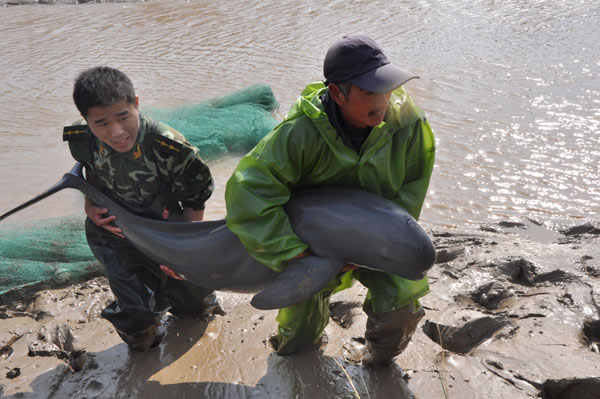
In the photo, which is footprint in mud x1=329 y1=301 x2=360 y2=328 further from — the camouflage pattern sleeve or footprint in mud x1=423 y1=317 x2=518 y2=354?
the camouflage pattern sleeve

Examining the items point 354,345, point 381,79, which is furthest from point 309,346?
point 381,79

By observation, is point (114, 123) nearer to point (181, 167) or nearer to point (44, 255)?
point (181, 167)

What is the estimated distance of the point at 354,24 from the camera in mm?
13586

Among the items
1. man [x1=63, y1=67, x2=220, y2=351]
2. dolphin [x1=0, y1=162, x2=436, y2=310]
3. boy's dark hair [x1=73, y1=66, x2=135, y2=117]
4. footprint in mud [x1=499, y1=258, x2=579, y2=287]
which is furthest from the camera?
footprint in mud [x1=499, y1=258, x2=579, y2=287]

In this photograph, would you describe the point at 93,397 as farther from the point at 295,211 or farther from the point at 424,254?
the point at 424,254

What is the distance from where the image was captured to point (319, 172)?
288cm

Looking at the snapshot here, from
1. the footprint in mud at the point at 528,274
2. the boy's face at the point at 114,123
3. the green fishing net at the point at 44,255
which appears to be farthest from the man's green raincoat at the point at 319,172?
the green fishing net at the point at 44,255

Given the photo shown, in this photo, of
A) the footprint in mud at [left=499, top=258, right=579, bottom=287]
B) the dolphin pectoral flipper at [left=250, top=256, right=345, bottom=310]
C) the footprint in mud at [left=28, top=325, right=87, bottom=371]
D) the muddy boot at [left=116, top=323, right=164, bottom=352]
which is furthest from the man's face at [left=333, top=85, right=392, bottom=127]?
the footprint in mud at [left=28, top=325, right=87, bottom=371]

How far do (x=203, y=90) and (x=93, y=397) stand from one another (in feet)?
22.1

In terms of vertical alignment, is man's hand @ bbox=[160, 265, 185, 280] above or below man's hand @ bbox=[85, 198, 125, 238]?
below

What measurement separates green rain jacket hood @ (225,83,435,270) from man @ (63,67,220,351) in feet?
2.28

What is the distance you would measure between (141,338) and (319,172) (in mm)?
1607

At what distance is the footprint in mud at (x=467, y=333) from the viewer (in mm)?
3520

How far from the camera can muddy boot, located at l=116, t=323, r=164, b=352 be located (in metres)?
3.46
